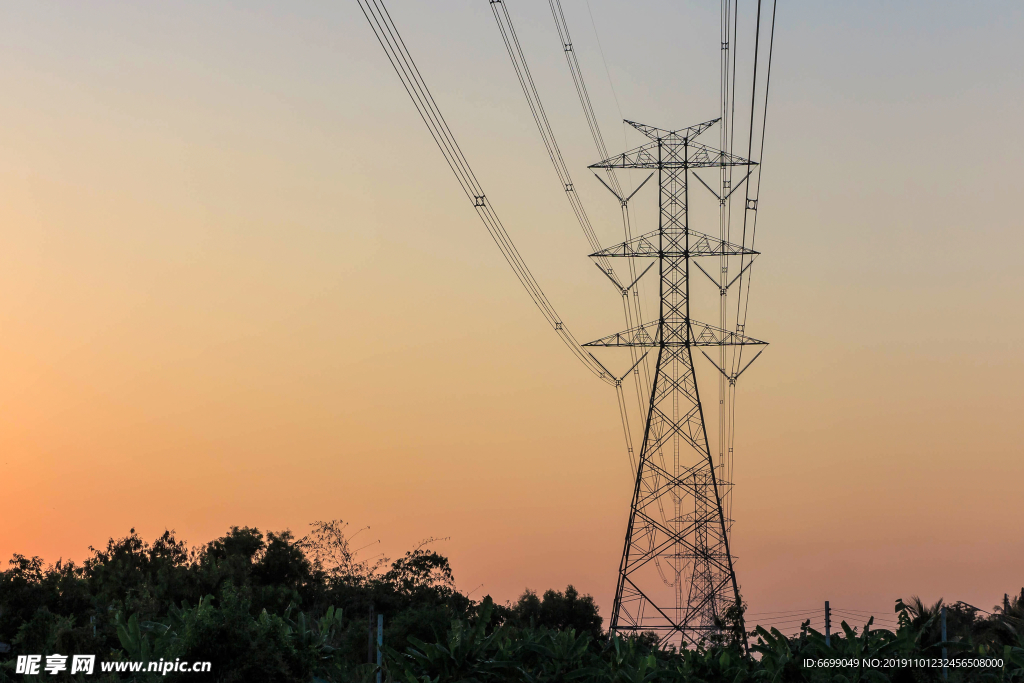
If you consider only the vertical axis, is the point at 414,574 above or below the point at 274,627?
above

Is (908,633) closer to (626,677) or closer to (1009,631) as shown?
(626,677)

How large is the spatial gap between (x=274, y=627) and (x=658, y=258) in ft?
92.4

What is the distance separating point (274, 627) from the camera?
55.9ft

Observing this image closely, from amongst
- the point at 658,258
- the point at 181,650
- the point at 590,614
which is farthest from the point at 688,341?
the point at 590,614

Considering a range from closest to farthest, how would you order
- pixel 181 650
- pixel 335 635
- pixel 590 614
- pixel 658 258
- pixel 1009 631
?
pixel 181 650, pixel 335 635, pixel 1009 631, pixel 658 258, pixel 590 614

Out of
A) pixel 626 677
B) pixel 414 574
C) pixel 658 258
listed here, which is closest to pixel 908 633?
pixel 626 677

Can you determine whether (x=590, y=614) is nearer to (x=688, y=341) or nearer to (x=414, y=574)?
(x=414, y=574)

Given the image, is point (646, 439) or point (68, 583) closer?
point (646, 439)

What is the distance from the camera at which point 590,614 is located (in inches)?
2817

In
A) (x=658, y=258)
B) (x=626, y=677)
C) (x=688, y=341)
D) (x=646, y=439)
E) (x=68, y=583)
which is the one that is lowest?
(x=626, y=677)

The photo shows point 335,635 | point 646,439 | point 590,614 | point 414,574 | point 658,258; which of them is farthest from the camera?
point 414,574

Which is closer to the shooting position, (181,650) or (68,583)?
(181,650)

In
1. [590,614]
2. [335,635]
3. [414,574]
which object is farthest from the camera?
[414,574]

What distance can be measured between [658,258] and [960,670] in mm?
24141
